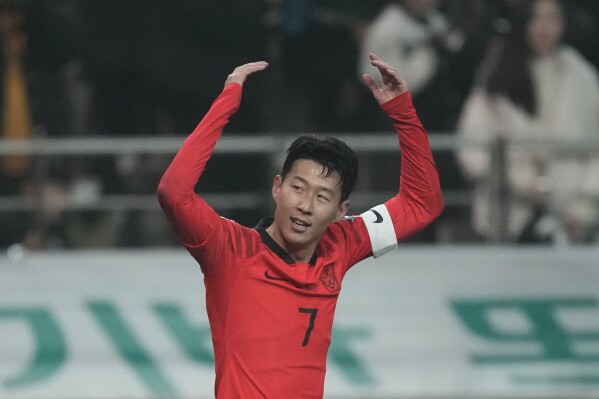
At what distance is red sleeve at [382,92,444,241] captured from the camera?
16.7ft

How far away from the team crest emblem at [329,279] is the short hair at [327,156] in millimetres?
266

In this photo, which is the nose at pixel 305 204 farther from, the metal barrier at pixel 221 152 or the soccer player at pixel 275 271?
the metal barrier at pixel 221 152

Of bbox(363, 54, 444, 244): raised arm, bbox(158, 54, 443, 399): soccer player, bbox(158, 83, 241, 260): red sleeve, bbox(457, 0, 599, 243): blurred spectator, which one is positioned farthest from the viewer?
bbox(457, 0, 599, 243): blurred spectator

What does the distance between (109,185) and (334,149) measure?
4.31 metres

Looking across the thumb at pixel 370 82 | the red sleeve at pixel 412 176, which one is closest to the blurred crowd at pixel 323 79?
the red sleeve at pixel 412 176

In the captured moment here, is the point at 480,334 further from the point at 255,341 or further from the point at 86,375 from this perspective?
the point at 255,341

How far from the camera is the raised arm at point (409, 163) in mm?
5066

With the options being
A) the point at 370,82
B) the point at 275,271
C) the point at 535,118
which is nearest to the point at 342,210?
the point at 275,271

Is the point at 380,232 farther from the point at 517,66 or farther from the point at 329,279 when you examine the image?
the point at 517,66

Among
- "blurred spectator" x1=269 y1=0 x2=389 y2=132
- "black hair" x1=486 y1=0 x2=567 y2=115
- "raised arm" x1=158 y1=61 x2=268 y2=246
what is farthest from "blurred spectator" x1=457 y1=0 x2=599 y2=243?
"raised arm" x1=158 y1=61 x2=268 y2=246

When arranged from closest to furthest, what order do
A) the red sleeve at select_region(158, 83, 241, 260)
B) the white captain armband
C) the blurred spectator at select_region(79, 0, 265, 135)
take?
the red sleeve at select_region(158, 83, 241, 260) < the white captain armband < the blurred spectator at select_region(79, 0, 265, 135)

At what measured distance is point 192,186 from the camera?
4566 millimetres

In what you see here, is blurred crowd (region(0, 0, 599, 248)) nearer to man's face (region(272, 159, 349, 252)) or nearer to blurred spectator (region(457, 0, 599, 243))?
blurred spectator (region(457, 0, 599, 243))

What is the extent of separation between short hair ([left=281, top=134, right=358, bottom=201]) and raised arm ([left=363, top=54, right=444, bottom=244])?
0.28 metres
